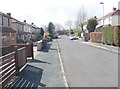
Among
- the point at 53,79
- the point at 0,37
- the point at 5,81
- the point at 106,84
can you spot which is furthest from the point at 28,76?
the point at 0,37

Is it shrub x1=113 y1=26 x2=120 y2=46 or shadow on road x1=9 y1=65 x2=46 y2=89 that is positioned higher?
shrub x1=113 y1=26 x2=120 y2=46

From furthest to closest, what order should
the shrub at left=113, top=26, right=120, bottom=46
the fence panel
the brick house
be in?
the brick house < the shrub at left=113, top=26, right=120, bottom=46 < the fence panel

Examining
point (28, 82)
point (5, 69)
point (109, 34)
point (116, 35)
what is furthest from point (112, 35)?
point (5, 69)

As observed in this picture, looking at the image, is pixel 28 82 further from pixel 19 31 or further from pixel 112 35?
pixel 19 31

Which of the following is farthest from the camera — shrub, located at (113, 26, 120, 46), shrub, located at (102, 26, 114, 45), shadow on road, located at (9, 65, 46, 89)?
shrub, located at (102, 26, 114, 45)

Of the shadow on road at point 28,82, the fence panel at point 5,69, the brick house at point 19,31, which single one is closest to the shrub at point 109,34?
the brick house at point 19,31

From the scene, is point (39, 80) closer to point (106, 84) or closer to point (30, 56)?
point (106, 84)

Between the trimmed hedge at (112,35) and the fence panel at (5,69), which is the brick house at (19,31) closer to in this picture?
the trimmed hedge at (112,35)

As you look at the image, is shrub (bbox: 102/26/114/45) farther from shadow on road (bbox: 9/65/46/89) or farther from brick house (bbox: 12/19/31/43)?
shadow on road (bbox: 9/65/46/89)

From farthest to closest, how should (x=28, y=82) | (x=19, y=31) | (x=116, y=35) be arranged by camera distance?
(x=19, y=31) < (x=116, y=35) < (x=28, y=82)

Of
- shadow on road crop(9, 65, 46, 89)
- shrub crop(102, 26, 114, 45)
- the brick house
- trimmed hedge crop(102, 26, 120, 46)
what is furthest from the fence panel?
the brick house

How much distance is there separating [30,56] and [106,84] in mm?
11486

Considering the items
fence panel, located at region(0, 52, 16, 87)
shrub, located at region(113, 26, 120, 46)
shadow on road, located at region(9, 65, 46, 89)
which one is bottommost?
shadow on road, located at region(9, 65, 46, 89)

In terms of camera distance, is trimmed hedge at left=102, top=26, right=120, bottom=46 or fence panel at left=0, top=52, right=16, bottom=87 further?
trimmed hedge at left=102, top=26, right=120, bottom=46
